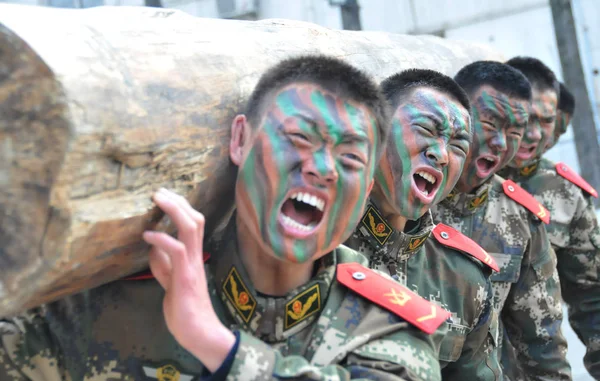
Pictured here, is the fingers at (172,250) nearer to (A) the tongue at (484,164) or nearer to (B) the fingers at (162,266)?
(B) the fingers at (162,266)

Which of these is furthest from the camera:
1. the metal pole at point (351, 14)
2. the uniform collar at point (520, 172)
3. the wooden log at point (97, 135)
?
the metal pole at point (351, 14)

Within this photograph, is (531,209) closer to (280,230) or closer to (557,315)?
(557,315)

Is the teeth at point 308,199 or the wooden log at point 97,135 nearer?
the wooden log at point 97,135

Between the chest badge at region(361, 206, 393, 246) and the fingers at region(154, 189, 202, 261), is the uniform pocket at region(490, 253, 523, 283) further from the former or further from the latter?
the fingers at region(154, 189, 202, 261)

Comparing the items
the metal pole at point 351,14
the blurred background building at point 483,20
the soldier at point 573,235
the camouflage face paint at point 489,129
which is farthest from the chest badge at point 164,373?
the blurred background building at point 483,20

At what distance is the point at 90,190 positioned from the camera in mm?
1743

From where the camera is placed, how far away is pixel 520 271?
397cm

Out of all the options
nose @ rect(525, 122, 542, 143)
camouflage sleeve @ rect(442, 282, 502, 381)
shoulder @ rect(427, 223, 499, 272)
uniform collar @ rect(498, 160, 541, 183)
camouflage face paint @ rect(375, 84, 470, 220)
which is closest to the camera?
camouflage face paint @ rect(375, 84, 470, 220)

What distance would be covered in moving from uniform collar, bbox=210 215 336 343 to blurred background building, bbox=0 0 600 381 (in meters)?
5.97

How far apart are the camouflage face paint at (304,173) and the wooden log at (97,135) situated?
0.45ft

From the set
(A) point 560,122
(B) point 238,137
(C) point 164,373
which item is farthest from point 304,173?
(A) point 560,122

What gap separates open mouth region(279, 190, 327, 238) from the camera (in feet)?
6.42

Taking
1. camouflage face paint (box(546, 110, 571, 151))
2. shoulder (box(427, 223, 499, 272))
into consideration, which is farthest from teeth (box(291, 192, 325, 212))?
camouflage face paint (box(546, 110, 571, 151))

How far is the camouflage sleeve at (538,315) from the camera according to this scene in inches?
156
